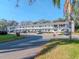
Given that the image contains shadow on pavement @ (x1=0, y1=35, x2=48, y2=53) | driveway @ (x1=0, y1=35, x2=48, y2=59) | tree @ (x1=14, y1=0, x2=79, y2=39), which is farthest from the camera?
shadow on pavement @ (x1=0, y1=35, x2=48, y2=53)

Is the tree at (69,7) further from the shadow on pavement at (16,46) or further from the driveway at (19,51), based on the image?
the shadow on pavement at (16,46)

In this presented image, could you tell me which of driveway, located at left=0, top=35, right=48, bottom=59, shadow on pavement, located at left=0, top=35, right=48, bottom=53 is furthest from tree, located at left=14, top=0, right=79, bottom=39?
shadow on pavement, located at left=0, top=35, right=48, bottom=53

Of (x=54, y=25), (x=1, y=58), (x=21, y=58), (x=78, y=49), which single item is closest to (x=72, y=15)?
(x=78, y=49)

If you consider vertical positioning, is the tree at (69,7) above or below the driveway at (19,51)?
above

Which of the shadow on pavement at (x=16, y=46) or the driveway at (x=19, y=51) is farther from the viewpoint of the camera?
the shadow on pavement at (x=16, y=46)

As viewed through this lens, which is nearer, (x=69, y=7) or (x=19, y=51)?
(x=69, y=7)

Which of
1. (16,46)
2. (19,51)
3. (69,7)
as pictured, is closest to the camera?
(69,7)

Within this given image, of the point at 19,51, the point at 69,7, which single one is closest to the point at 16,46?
the point at 19,51

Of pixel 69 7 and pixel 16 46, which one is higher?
pixel 69 7

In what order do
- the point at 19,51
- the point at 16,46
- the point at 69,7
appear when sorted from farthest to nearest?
the point at 16,46 → the point at 19,51 → the point at 69,7

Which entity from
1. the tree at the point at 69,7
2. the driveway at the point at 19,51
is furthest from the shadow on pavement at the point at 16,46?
the tree at the point at 69,7

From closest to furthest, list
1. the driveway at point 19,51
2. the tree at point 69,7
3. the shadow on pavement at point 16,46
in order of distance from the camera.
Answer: the tree at point 69,7, the driveway at point 19,51, the shadow on pavement at point 16,46

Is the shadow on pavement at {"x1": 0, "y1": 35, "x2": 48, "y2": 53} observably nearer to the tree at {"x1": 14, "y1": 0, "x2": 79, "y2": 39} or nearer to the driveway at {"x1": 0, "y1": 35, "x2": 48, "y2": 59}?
the driveway at {"x1": 0, "y1": 35, "x2": 48, "y2": 59}

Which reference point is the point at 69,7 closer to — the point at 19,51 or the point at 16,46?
the point at 19,51
